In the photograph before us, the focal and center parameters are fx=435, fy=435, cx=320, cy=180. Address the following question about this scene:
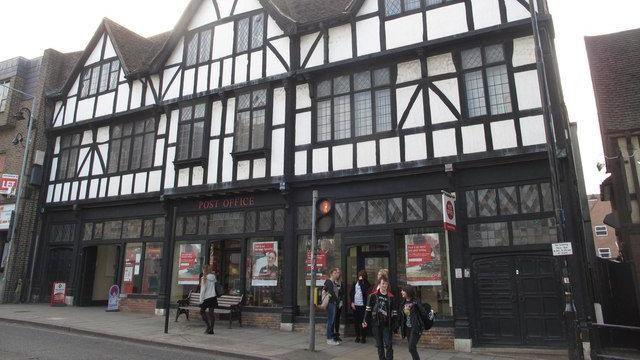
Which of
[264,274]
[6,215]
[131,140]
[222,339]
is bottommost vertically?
[222,339]

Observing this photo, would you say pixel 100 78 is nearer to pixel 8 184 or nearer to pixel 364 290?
pixel 8 184

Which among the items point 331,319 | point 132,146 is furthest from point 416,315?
point 132,146

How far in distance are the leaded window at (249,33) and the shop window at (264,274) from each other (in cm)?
697

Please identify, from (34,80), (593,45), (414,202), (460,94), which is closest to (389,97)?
(460,94)

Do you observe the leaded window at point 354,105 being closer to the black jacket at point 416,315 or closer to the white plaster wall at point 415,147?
the white plaster wall at point 415,147

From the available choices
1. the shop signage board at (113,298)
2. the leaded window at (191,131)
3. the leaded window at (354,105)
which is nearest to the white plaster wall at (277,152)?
the leaded window at (354,105)

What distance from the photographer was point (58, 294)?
57.1 ft

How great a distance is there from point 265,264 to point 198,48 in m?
8.83

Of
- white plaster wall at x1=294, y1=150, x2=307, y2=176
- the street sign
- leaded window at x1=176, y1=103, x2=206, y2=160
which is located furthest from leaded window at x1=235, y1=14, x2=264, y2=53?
the street sign

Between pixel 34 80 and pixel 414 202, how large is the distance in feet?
64.3

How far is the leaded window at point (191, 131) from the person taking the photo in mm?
15812

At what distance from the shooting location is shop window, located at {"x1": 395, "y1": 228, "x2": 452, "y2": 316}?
1159 centimetres

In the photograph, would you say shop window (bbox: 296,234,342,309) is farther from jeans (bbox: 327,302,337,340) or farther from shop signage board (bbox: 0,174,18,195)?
shop signage board (bbox: 0,174,18,195)

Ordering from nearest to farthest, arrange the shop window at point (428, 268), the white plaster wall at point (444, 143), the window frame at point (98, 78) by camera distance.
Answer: the shop window at point (428, 268) < the white plaster wall at point (444, 143) < the window frame at point (98, 78)
